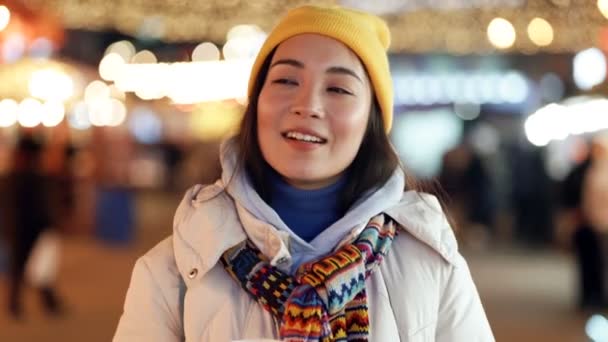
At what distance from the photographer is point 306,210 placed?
235 centimetres

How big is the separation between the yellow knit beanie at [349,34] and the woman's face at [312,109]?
20 millimetres

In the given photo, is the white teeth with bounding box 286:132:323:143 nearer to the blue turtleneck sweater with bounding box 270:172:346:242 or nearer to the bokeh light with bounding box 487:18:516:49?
the blue turtleneck sweater with bounding box 270:172:346:242

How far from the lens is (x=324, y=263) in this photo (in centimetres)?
Result: 217

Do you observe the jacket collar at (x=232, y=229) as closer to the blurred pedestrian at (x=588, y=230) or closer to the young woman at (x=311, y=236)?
the young woman at (x=311, y=236)

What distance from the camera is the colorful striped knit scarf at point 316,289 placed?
2102mm

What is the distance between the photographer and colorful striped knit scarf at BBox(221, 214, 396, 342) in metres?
2.10

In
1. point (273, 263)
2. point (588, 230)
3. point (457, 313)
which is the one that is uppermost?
point (273, 263)

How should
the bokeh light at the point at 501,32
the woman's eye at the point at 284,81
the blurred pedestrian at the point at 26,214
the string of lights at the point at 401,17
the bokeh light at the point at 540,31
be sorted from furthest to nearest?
1. the bokeh light at the point at 501,32
2. the bokeh light at the point at 540,31
3. the string of lights at the point at 401,17
4. the blurred pedestrian at the point at 26,214
5. the woman's eye at the point at 284,81

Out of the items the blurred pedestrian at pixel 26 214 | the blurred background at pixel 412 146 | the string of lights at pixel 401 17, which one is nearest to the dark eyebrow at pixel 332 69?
the blurred background at pixel 412 146

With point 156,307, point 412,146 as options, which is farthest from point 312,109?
point 412,146

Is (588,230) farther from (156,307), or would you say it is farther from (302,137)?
(156,307)

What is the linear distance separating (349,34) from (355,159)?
12.7 inches

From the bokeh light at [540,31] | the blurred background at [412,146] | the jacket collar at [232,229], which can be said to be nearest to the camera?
the jacket collar at [232,229]

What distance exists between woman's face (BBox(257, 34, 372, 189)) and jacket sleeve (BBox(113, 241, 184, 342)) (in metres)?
0.35
